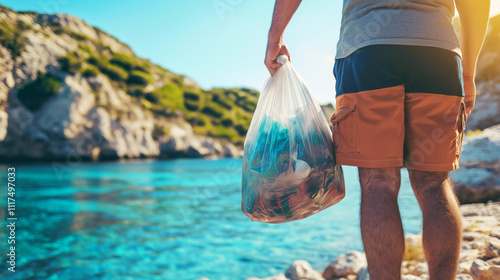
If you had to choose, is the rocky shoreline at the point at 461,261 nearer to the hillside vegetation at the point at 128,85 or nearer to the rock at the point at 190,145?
the hillside vegetation at the point at 128,85

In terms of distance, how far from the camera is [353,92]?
1.02 m

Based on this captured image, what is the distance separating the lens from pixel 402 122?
967 mm

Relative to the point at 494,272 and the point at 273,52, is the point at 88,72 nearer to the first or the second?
the point at 273,52

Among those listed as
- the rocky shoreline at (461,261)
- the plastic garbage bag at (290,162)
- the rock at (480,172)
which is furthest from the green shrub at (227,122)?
the plastic garbage bag at (290,162)

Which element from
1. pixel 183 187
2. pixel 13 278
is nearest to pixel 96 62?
pixel 183 187

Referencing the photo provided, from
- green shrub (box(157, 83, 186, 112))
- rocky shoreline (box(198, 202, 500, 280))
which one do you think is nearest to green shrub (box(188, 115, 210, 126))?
green shrub (box(157, 83, 186, 112))

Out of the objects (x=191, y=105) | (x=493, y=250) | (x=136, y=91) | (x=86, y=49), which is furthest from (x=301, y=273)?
(x=191, y=105)

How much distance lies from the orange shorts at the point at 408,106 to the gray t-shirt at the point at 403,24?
3 centimetres

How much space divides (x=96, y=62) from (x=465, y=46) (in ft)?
112

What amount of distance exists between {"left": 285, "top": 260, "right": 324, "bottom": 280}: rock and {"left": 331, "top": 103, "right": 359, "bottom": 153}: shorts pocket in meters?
1.74

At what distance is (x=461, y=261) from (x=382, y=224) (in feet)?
4.66

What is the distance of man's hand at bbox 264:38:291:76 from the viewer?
1.28 metres

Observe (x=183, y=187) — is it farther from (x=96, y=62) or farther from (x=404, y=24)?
(x=96, y=62)

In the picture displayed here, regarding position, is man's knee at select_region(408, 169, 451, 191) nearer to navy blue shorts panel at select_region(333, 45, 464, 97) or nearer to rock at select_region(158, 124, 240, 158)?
navy blue shorts panel at select_region(333, 45, 464, 97)
